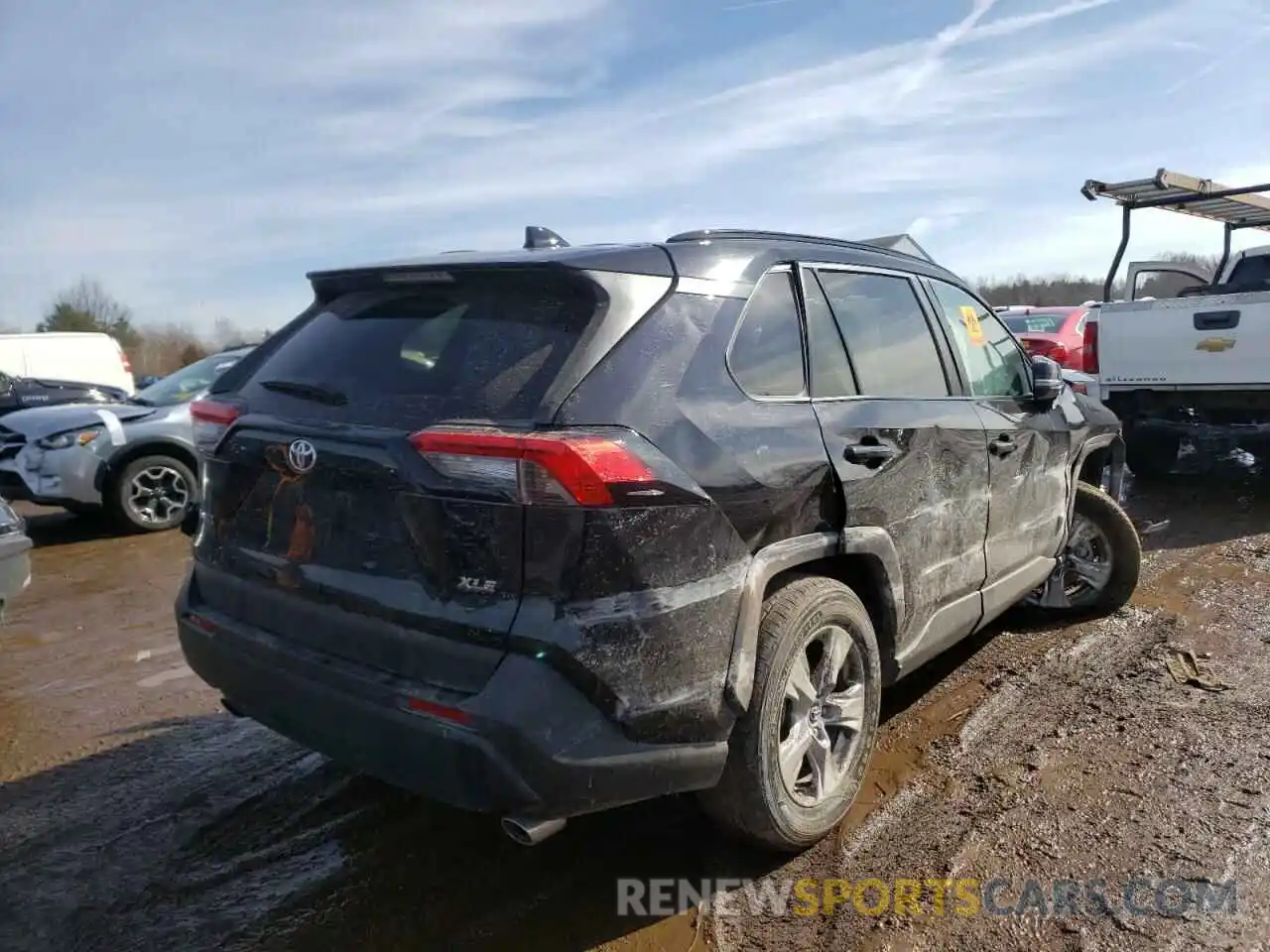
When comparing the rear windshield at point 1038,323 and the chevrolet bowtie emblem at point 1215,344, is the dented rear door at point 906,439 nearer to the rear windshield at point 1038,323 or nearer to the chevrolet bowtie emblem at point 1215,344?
the chevrolet bowtie emblem at point 1215,344

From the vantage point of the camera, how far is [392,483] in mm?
2242

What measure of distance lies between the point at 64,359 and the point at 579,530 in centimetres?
2003

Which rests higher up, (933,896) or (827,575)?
(827,575)

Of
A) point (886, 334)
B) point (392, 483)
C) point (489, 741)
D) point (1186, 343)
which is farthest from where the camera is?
point (1186, 343)

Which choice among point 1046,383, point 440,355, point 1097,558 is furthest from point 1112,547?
point 440,355

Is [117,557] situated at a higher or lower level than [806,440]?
lower

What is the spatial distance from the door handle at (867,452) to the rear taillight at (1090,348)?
5.55 metres

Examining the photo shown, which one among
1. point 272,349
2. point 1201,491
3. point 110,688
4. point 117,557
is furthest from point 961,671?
point 117,557

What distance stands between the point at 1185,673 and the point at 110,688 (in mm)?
4900

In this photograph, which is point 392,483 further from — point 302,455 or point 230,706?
point 230,706

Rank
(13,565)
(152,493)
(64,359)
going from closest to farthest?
1. (13,565)
2. (152,493)
3. (64,359)

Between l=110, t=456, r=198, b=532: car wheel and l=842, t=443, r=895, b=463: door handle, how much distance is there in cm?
679

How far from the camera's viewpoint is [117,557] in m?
7.06

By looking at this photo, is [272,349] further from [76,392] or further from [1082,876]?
[76,392]
